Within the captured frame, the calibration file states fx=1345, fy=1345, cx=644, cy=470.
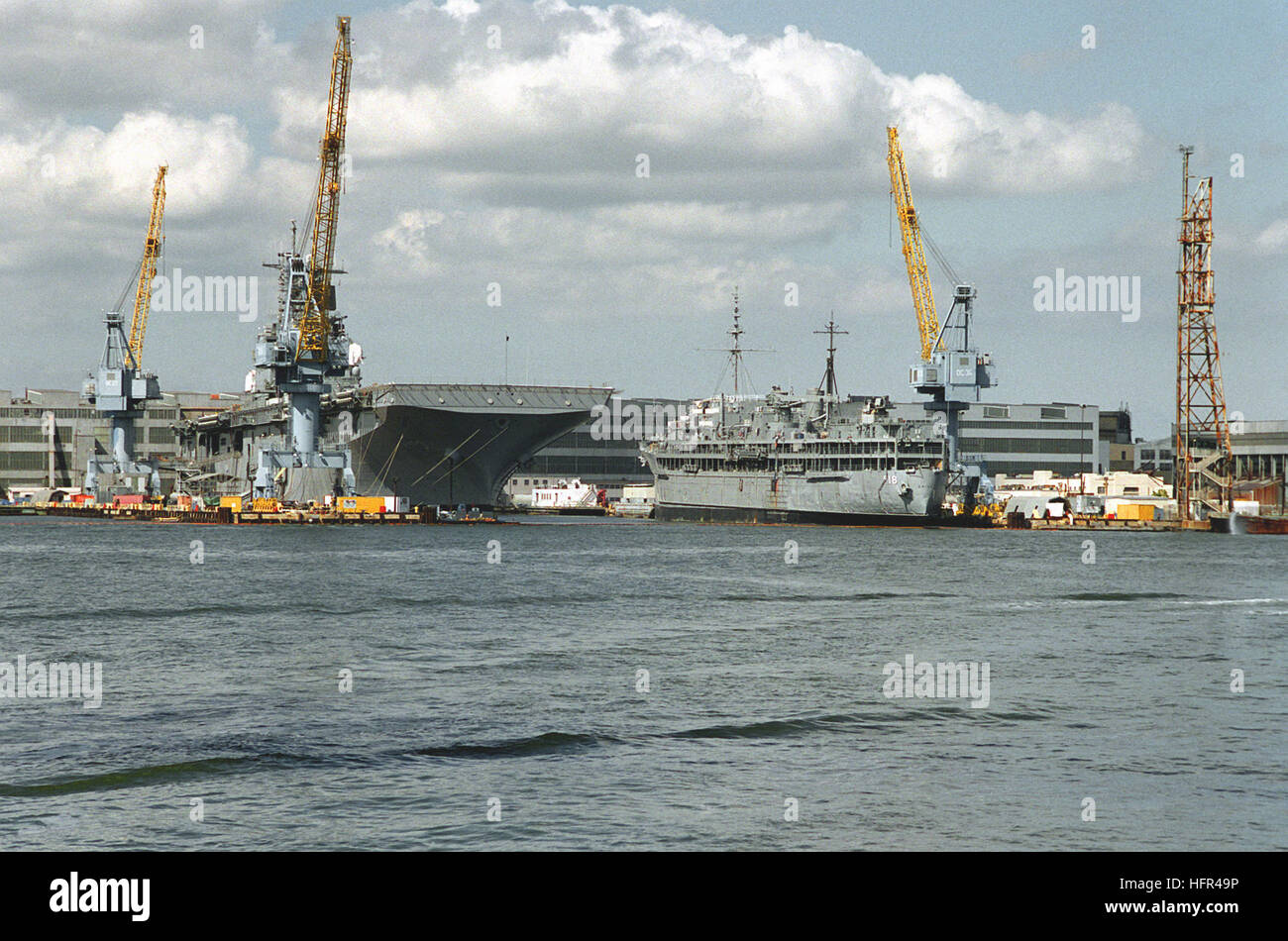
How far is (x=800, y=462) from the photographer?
412 ft

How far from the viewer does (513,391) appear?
11356cm

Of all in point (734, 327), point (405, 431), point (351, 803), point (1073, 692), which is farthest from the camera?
point (734, 327)

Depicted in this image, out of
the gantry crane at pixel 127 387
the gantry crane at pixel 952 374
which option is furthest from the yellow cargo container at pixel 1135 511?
the gantry crane at pixel 127 387

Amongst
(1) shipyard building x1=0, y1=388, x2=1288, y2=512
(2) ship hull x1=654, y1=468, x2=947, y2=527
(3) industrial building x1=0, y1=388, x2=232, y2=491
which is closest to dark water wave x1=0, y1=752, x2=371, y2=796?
(2) ship hull x1=654, y1=468, x2=947, y2=527

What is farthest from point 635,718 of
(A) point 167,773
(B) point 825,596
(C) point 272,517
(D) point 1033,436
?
(D) point 1033,436

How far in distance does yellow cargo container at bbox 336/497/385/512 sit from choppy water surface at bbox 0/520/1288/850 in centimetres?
5544

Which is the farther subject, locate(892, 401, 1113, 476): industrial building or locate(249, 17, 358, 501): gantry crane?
locate(892, 401, 1113, 476): industrial building

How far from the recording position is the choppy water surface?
17.7 meters

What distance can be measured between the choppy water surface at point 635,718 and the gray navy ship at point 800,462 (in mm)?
60198

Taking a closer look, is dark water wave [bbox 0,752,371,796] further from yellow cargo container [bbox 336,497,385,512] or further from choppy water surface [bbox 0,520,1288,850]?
yellow cargo container [bbox 336,497,385,512]

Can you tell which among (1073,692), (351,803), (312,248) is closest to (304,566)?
(1073,692)

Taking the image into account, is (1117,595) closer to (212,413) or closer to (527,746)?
(527,746)
